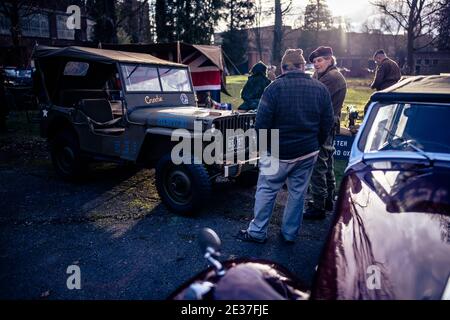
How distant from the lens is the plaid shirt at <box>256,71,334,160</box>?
3.40m

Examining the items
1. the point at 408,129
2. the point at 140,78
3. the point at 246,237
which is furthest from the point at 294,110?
the point at 140,78

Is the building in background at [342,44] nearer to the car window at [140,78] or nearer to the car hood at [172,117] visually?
the car window at [140,78]

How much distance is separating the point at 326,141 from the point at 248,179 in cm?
173

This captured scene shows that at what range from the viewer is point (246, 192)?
5.55 metres

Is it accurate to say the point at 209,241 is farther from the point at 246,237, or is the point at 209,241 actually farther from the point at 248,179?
the point at 248,179

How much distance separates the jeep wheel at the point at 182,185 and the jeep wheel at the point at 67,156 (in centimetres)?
183

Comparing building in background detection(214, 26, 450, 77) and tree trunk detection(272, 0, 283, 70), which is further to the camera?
building in background detection(214, 26, 450, 77)

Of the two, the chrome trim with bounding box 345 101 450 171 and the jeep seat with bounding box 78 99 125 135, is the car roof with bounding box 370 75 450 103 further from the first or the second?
the jeep seat with bounding box 78 99 125 135

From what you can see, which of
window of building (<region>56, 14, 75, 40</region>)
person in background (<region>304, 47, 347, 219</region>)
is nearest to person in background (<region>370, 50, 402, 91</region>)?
person in background (<region>304, 47, 347, 219</region>)

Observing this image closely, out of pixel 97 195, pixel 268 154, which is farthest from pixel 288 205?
pixel 97 195

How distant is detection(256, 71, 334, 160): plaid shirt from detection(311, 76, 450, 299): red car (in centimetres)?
51

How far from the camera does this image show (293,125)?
11.3ft

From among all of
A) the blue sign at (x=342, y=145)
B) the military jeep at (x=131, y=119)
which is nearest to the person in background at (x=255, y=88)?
the military jeep at (x=131, y=119)
